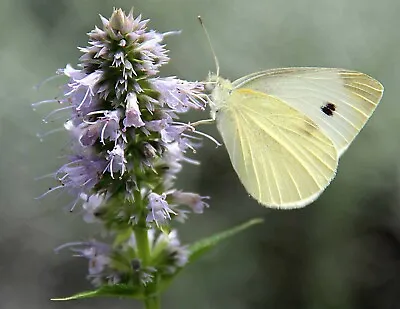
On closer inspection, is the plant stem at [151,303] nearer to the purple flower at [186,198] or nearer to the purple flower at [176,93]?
the purple flower at [186,198]

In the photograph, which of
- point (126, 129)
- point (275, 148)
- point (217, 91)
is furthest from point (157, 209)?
point (275, 148)

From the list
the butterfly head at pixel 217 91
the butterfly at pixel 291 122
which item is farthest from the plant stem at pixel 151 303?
the butterfly head at pixel 217 91

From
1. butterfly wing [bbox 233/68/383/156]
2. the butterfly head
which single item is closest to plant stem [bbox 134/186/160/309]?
the butterfly head

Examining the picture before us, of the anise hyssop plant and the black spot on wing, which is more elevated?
the black spot on wing

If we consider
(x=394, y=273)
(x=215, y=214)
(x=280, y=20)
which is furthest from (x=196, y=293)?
(x=280, y=20)

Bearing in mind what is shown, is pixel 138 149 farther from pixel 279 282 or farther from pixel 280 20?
pixel 280 20

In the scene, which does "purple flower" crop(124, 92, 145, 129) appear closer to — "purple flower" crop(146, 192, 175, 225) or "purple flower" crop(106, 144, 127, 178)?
"purple flower" crop(106, 144, 127, 178)

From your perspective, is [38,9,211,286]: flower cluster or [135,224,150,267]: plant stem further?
[135,224,150,267]: plant stem
